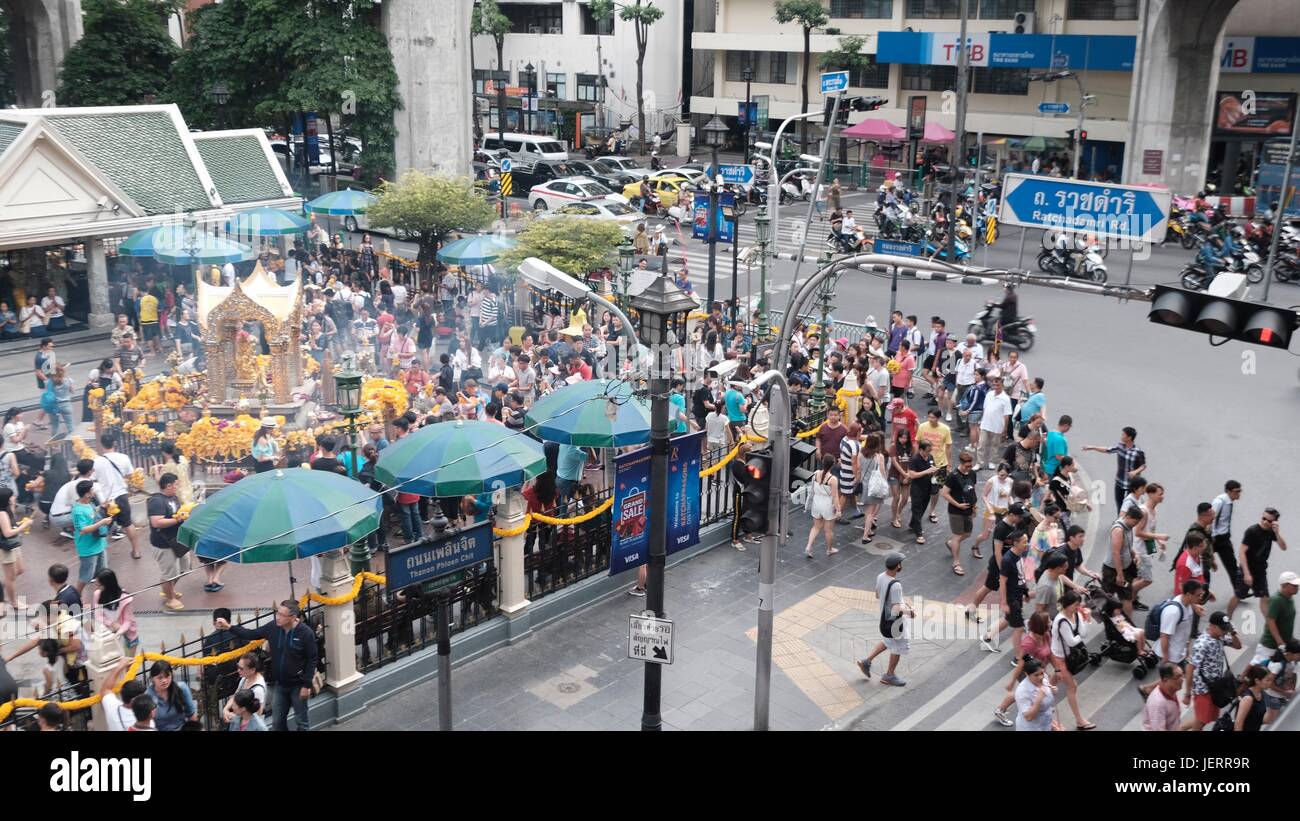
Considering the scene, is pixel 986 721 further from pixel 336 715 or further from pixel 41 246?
pixel 41 246

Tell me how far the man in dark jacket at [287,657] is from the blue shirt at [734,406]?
911 cm

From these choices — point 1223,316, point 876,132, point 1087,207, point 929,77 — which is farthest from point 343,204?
point 929,77

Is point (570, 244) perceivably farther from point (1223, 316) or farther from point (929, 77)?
point (929, 77)

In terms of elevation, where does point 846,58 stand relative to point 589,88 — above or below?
above

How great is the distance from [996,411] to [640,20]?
47.1 meters

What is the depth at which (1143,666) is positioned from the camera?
1344cm

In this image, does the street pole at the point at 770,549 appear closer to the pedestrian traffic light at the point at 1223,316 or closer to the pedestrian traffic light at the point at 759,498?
the pedestrian traffic light at the point at 759,498

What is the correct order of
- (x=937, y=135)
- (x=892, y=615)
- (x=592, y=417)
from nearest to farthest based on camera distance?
(x=892, y=615)
(x=592, y=417)
(x=937, y=135)

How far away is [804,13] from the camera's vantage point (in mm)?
55031

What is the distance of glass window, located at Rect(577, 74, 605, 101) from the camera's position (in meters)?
67.0

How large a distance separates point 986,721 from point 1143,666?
2.22m

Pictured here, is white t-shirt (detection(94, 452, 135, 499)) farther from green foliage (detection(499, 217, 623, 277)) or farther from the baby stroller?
green foliage (detection(499, 217, 623, 277))

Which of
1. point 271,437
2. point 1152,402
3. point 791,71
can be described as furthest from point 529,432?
point 791,71

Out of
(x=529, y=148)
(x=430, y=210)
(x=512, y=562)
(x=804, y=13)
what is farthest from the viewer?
(x=804, y=13)
